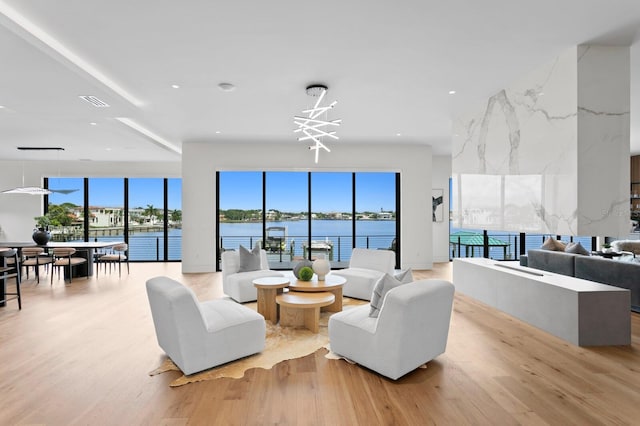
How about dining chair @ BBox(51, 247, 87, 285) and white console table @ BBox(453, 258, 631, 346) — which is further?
dining chair @ BBox(51, 247, 87, 285)

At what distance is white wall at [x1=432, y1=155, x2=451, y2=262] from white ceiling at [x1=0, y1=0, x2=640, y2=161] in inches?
161

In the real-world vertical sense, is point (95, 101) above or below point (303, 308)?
above

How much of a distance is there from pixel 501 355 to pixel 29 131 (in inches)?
337

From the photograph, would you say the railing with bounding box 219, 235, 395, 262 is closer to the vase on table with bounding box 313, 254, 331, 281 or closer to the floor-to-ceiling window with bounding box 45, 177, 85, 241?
the vase on table with bounding box 313, 254, 331, 281

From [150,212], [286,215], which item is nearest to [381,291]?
[286,215]

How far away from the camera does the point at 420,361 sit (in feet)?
10.1

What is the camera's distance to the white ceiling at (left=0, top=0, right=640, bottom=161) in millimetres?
2854

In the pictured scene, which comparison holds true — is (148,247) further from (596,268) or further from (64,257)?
(596,268)

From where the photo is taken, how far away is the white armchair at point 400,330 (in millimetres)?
2826

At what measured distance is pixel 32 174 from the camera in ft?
33.1

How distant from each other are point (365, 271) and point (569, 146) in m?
3.15

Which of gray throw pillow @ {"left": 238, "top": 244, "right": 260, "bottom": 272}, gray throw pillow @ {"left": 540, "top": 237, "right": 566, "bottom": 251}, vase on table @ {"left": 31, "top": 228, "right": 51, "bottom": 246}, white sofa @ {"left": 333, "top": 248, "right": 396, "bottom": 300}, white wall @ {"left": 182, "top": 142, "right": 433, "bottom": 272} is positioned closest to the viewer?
white sofa @ {"left": 333, "top": 248, "right": 396, "bottom": 300}

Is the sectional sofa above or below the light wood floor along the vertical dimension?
above

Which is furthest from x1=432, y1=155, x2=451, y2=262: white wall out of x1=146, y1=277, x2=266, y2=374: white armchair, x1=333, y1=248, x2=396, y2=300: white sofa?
x1=146, y1=277, x2=266, y2=374: white armchair
